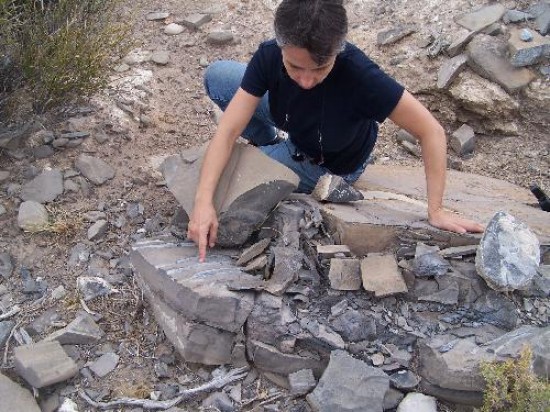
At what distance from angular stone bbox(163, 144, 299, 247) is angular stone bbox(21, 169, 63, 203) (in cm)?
85

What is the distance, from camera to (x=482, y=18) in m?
4.39

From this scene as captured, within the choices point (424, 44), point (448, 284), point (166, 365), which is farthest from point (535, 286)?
point (424, 44)

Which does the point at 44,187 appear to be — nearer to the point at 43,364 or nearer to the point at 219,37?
the point at 43,364

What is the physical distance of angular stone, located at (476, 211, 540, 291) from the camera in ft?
8.34

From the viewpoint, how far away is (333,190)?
9.82 feet

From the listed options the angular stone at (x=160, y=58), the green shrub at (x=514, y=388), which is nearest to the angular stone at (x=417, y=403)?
the green shrub at (x=514, y=388)

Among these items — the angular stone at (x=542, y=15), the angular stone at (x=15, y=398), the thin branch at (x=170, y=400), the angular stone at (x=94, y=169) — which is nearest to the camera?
the angular stone at (x=15, y=398)

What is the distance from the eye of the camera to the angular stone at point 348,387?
2.35 m

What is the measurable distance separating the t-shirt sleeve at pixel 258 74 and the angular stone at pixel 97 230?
3.64 feet

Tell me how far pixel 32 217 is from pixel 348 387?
74.8 inches

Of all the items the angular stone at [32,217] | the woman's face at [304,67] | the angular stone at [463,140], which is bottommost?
the angular stone at [463,140]

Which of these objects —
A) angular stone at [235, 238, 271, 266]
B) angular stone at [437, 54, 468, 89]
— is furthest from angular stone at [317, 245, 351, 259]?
angular stone at [437, 54, 468, 89]

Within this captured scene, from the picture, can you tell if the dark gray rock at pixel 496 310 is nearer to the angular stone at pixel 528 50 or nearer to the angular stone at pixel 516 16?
the angular stone at pixel 528 50

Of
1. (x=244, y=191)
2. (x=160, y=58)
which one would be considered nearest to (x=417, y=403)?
(x=244, y=191)
